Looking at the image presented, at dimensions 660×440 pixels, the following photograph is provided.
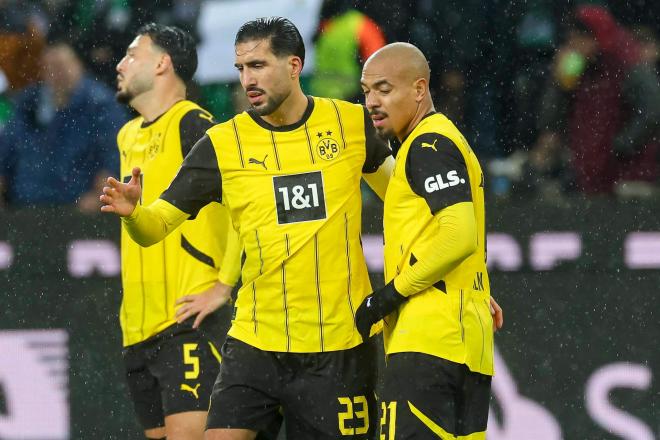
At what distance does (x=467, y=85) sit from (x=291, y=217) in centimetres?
333

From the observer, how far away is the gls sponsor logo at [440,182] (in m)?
4.93

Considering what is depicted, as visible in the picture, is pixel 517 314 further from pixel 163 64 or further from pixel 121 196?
pixel 121 196

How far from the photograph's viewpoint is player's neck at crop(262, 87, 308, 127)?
554 cm

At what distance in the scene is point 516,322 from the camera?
7.46 meters

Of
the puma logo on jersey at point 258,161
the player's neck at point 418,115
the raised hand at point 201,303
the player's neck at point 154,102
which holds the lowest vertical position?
the raised hand at point 201,303

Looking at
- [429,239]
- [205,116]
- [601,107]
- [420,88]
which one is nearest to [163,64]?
[205,116]

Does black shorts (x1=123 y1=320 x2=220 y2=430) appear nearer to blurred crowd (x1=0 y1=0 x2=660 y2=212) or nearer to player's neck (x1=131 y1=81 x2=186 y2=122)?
player's neck (x1=131 y1=81 x2=186 y2=122)

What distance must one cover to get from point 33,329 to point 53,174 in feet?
3.38

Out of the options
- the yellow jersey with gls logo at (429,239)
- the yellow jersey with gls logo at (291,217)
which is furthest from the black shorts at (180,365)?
the yellow jersey with gls logo at (429,239)

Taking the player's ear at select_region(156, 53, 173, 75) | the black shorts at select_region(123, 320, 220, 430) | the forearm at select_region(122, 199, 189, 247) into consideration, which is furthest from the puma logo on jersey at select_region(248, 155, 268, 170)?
the player's ear at select_region(156, 53, 173, 75)

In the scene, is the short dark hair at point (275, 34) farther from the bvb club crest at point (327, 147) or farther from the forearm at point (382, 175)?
the forearm at point (382, 175)

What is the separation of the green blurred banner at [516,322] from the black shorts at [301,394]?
84.0 inches

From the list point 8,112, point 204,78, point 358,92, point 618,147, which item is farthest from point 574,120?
point 8,112

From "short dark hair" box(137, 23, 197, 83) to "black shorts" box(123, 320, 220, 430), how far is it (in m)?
1.22
